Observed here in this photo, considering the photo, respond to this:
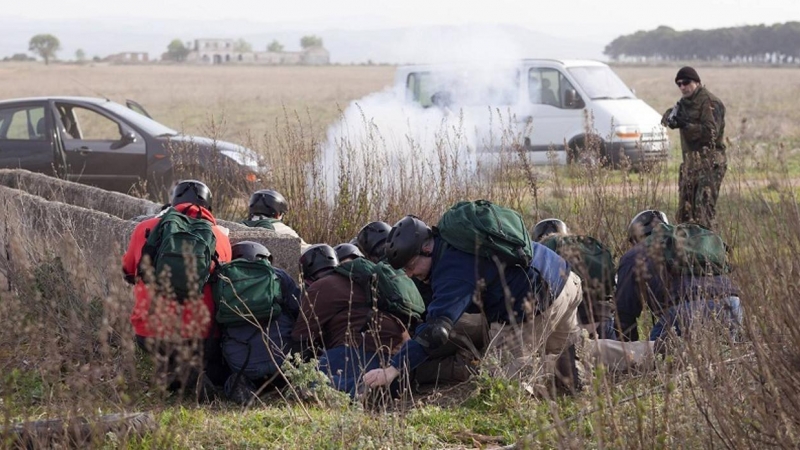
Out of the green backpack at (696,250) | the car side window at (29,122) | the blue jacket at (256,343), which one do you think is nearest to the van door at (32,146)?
the car side window at (29,122)

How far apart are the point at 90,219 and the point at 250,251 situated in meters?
1.88

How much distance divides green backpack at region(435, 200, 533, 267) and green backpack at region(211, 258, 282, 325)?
118 cm

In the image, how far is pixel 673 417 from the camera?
439cm

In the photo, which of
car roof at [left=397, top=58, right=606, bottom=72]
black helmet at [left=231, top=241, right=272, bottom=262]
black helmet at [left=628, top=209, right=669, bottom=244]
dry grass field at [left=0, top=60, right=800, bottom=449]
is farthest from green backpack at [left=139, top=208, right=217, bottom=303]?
car roof at [left=397, top=58, right=606, bottom=72]

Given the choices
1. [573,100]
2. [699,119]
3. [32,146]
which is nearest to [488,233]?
[699,119]

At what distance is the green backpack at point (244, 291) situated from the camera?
654cm

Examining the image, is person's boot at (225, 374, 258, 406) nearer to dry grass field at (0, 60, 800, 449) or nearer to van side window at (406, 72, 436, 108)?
dry grass field at (0, 60, 800, 449)

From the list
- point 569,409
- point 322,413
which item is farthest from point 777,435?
point 322,413

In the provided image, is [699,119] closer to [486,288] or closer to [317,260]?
[317,260]

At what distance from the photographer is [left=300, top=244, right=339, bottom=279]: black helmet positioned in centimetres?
693

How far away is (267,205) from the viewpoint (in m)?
8.97

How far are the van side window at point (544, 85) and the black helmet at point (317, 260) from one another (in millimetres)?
11391

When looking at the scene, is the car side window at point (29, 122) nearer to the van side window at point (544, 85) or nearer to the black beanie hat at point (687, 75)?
the black beanie hat at point (687, 75)

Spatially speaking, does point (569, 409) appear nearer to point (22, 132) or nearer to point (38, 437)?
point (38, 437)
